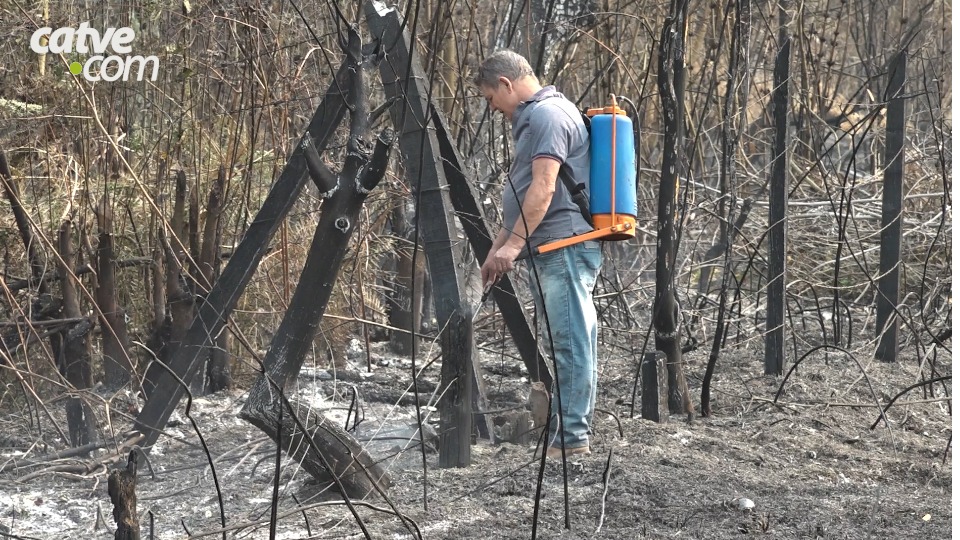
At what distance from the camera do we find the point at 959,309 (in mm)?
2717

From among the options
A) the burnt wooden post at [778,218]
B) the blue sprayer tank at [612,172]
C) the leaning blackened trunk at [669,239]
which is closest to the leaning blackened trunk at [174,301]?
the blue sprayer tank at [612,172]

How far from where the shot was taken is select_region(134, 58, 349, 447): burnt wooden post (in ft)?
15.6

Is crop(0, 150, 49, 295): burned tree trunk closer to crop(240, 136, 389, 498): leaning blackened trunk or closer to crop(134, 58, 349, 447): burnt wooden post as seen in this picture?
crop(134, 58, 349, 447): burnt wooden post

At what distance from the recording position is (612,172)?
14.3 feet

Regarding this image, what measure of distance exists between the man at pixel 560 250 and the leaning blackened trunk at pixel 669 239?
15.9 inches

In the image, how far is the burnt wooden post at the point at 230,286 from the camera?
475 centimetres

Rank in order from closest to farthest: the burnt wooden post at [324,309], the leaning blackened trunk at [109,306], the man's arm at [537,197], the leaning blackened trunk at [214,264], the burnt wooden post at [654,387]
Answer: the burnt wooden post at [324,309]
the man's arm at [537,197]
the burnt wooden post at [654,387]
the leaning blackened trunk at [109,306]
the leaning blackened trunk at [214,264]

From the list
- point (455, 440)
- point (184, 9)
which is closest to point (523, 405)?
point (455, 440)

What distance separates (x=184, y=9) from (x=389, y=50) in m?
1.68

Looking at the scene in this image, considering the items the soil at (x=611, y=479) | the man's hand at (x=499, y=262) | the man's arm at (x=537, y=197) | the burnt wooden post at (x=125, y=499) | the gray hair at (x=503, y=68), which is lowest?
the soil at (x=611, y=479)

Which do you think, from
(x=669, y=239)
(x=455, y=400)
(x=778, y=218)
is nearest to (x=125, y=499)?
(x=455, y=400)

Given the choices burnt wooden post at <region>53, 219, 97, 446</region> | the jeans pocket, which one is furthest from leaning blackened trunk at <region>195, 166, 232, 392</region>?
the jeans pocket

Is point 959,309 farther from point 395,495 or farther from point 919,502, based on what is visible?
point 395,495

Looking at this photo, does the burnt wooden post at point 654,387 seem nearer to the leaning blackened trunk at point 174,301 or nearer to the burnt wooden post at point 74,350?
the leaning blackened trunk at point 174,301
